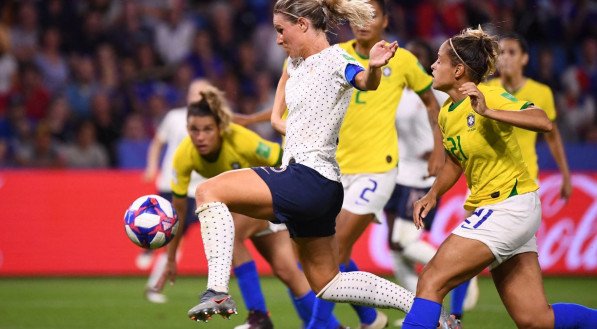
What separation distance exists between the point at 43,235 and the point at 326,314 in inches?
243

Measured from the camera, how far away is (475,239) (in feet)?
17.1

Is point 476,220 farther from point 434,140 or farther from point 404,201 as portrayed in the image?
point 404,201

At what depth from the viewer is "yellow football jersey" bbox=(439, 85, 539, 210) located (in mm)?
5332

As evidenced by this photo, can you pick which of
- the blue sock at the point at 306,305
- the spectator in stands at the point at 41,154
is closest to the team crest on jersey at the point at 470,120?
the blue sock at the point at 306,305

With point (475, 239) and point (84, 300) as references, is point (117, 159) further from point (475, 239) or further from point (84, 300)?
point (475, 239)

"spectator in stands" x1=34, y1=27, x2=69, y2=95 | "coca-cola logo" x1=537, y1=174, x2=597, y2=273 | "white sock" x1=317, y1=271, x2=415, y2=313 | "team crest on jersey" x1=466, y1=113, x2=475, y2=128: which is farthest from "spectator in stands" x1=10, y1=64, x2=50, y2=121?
"team crest on jersey" x1=466, y1=113, x2=475, y2=128

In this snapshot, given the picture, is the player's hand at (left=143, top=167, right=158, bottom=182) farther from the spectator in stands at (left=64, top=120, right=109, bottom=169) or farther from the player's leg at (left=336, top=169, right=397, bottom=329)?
the player's leg at (left=336, top=169, right=397, bottom=329)

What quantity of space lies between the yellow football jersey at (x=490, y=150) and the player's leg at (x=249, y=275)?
7.05 ft

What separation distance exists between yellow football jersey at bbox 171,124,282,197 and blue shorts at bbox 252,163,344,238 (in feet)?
5.72

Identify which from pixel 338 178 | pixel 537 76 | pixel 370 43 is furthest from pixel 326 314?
pixel 537 76

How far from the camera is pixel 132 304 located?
9.39 m

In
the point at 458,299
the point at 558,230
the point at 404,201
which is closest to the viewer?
the point at 458,299

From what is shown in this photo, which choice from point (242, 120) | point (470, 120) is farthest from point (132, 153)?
point (470, 120)

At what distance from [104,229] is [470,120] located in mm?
7230
